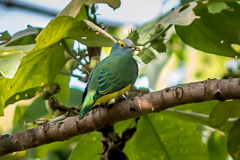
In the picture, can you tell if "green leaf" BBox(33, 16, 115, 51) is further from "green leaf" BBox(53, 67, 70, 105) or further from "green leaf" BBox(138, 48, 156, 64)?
"green leaf" BBox(53, 67, 70, 105)

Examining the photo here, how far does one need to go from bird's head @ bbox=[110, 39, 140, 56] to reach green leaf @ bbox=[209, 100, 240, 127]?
46 cm

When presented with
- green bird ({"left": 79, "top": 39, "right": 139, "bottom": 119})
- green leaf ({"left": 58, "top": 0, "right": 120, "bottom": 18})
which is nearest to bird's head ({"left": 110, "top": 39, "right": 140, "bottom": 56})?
green bird ({"left": 79, "top": 39, "right": 139, "bottom": 119})

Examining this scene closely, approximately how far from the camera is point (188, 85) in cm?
167

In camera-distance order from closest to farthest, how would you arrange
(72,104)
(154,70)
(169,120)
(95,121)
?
(95,121) < (169,120) < (72,104) < (154,70)

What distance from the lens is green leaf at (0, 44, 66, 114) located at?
2.22 metres

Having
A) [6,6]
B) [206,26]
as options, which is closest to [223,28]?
[206,26]

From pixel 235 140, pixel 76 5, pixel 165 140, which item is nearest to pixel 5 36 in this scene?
pixel 76 5

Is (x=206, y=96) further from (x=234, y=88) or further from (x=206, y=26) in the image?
(x=206, y=26)

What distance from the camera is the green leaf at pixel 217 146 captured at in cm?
294

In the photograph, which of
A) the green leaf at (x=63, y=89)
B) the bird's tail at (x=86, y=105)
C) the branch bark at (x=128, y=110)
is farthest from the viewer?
the green leaf at (x=63, y=89)

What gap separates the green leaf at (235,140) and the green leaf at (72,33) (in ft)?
2.18

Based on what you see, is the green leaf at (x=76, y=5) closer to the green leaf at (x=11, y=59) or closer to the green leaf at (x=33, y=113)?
the green leaf at (x=11, y=59)

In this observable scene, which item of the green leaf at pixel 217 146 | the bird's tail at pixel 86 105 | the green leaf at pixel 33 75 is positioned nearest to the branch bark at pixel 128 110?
the bird's tail at pixel 86 105

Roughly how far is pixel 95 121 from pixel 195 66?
2.21 meters
